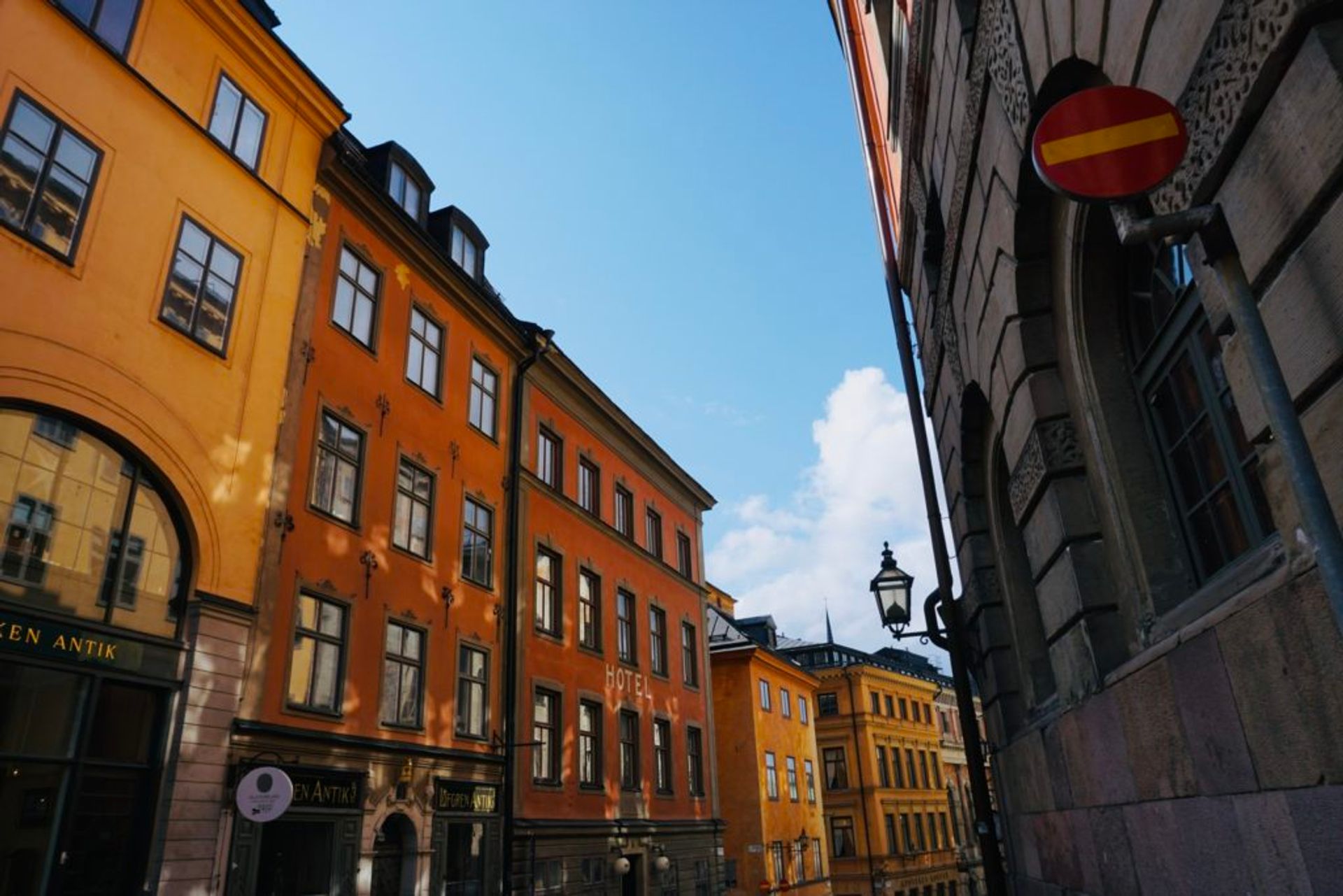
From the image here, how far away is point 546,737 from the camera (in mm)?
20969

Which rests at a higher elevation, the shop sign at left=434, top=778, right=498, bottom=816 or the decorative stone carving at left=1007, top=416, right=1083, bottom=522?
the decorative stone carving at left=1007, top=416, right=1083, bottom=522

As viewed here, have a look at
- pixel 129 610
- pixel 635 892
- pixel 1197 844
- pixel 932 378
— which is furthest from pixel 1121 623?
pixel 635 892

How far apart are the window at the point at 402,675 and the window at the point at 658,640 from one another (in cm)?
1136

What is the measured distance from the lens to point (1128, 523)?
5.75 metres

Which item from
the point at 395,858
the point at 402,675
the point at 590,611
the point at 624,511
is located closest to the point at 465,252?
the point at 624,511

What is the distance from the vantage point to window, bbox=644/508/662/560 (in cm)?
2992

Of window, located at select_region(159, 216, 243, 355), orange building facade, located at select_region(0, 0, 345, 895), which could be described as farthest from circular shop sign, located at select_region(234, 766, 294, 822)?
window, located at select_region(159, 216, 243, 355)

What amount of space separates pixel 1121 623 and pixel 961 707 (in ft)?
18.1

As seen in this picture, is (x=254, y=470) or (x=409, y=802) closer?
(x=254, y=470)

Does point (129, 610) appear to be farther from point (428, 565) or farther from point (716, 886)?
point (716, 886)

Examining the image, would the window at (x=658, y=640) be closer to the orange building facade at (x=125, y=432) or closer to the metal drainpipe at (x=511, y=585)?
the metal drainpipe at (x=511, y=585)

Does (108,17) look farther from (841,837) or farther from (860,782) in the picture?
(841,837)

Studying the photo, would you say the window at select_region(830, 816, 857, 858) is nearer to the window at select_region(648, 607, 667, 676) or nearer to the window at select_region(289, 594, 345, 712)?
the window at select_region(648, 607, 667, 676)

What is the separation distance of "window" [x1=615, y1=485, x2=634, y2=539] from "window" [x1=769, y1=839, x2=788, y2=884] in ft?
59.9
